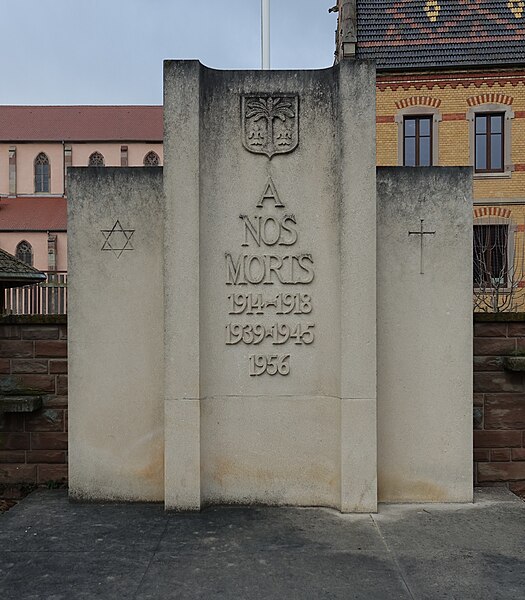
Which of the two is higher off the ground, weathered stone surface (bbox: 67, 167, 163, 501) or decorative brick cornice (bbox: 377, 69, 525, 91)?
decorative brick cornice (bbox: 377, 69, 525, 91)

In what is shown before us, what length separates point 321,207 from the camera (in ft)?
17.2

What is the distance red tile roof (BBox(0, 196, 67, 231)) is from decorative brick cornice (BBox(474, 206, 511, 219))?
3369cm

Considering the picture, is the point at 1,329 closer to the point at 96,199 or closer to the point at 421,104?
the point at 96,199

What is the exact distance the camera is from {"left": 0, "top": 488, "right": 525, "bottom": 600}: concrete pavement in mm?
3666

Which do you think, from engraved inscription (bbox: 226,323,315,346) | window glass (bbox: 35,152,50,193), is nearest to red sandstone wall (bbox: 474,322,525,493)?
engraved inscription (bbox: 226,323,315,346)

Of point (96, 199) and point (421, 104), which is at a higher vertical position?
point (421, 104)

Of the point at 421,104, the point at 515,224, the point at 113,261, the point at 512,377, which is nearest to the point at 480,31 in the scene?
the point at 421,104

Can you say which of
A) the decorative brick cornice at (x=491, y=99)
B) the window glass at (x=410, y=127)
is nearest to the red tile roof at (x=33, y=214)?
the window glass at (x=410, y=127)

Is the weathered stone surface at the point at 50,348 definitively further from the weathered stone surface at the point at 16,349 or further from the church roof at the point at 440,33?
the church roof at the point at 440,33

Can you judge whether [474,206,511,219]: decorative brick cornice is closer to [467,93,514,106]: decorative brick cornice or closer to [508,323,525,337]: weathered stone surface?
[467,93,514,106]: decorative brick cornice

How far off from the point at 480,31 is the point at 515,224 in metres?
7.10

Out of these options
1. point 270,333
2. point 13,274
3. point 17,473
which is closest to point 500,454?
point 270,333

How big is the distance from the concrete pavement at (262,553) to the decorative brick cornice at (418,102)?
17.5 meters

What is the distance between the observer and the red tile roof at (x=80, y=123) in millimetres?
49312
